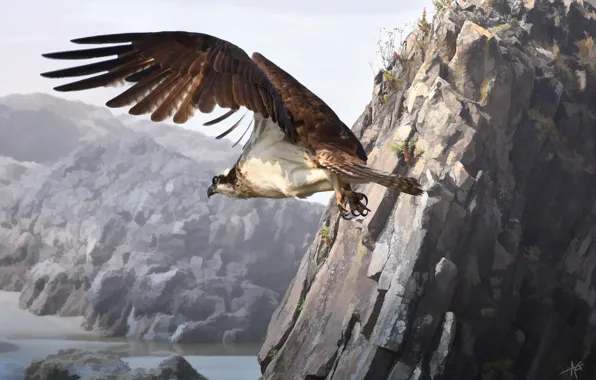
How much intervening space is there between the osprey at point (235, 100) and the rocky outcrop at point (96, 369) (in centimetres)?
743

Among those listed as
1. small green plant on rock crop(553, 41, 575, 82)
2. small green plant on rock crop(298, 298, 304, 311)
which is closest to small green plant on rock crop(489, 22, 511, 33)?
small green plant on rock crop(553, 41, 575, 82)

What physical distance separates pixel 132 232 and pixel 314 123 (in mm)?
11335

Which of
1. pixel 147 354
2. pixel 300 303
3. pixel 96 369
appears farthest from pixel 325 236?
pixel 147 354

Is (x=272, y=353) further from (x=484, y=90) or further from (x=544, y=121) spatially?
(x=544, y=121)

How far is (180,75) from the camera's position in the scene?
2.08 m

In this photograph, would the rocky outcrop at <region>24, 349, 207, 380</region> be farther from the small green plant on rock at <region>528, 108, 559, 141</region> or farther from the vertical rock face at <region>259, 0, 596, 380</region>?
the small green plant on rock at <region>528, 108, 559, 141</region>

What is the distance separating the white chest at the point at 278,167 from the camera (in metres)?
2.07

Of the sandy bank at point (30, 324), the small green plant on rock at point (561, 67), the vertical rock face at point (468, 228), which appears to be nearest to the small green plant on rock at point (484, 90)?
the vertical rock face at point (468, 228)

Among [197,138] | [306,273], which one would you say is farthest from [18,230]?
[306,273]

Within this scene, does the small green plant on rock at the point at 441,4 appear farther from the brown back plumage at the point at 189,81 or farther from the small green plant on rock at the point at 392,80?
the brown back plumage at the point at 189,81

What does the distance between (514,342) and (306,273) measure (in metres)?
2.34

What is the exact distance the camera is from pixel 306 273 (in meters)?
7.21

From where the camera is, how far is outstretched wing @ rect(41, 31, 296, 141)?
77.2 inches

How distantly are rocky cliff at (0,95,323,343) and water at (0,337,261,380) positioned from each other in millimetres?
323
